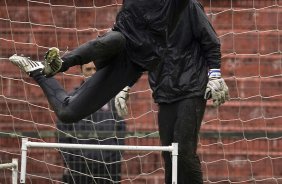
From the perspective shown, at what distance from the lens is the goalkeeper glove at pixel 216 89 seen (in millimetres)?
5082

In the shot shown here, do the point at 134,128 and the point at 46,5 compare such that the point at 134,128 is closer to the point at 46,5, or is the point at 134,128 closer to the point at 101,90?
the point at 46,5

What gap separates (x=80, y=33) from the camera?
7.15 metres

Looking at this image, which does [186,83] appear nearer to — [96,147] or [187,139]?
[187,139]

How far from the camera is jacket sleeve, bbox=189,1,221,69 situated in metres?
5.23

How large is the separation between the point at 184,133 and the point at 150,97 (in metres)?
1.95

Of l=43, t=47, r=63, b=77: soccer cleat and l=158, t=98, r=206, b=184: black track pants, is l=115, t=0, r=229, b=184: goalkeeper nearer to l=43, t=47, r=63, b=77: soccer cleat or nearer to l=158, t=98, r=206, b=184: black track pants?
l=158, t=98, r=206, b=184: black track pants

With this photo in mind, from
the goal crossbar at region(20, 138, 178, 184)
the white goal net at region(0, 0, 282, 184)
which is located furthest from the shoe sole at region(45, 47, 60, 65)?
the white goal net at region(0, 0, 282, 184)

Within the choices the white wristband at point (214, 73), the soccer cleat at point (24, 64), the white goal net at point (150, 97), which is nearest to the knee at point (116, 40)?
the soccer cleat at point (24, 64)

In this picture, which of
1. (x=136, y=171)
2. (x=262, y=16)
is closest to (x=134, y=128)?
(x=136, y=171)

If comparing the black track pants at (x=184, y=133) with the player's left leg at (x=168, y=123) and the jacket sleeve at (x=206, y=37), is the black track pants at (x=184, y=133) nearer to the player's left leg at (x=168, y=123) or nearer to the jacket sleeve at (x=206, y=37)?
the player's left leg at (x=168, y=123)

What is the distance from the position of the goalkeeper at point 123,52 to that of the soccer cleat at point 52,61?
34 millimetres

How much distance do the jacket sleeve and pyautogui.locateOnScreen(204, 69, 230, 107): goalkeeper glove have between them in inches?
2.8

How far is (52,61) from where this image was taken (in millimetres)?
4430

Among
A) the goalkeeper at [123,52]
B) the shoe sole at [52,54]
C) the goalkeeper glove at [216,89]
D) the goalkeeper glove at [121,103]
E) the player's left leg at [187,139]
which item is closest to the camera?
the shoe sole at [52,54]
